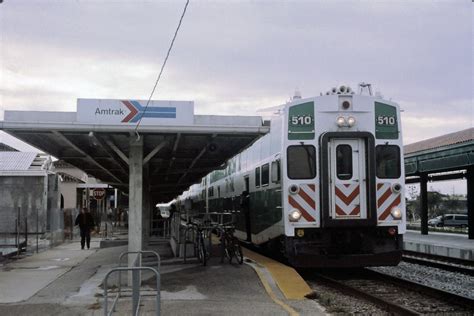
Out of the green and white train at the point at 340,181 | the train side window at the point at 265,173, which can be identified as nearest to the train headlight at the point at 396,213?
the green and white train at the point at 340,181

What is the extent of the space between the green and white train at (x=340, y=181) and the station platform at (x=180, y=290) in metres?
1.11

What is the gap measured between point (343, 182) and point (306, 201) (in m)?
0.84

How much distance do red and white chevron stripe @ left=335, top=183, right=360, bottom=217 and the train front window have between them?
64 cm

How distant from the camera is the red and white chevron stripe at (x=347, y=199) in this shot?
11164 mm

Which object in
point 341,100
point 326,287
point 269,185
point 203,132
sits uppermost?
point 341,100

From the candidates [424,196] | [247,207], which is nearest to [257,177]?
[247,207]

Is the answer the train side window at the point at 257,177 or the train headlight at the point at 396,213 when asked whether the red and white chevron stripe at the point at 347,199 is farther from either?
the train side window at the point at 257,177

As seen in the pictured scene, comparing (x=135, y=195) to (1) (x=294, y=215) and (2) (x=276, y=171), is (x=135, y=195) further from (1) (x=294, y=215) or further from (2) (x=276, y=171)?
(2) (x=276, y=171)

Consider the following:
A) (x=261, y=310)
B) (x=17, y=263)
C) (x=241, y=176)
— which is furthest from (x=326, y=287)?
(x=17, y=263)

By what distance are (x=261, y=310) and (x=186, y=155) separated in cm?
615

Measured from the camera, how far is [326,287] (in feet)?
36.2

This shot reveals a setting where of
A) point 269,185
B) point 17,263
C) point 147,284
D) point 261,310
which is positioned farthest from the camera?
point 17,263

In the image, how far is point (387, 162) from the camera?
455 inches

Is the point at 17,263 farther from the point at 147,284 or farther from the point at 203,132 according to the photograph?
the point at 203,132
